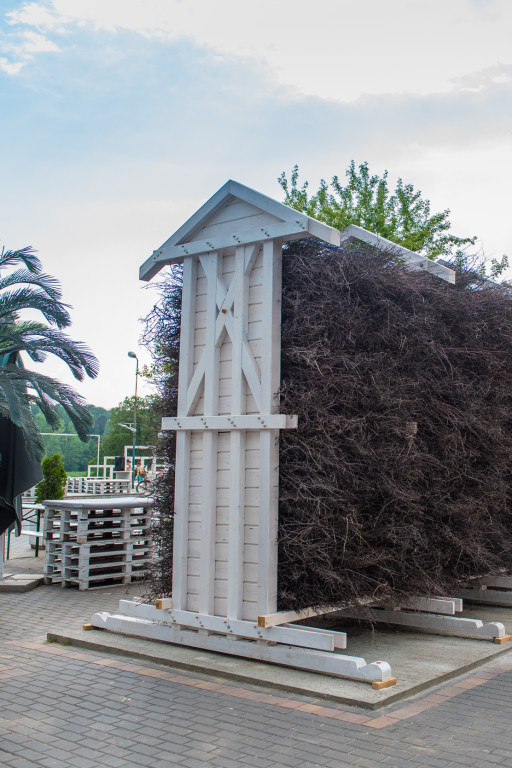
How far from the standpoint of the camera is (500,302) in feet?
25.2

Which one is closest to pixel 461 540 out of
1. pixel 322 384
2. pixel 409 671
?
pixel 409 671

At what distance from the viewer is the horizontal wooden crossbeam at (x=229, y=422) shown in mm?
5316

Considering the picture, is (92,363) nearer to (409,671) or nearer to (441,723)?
(409,671)

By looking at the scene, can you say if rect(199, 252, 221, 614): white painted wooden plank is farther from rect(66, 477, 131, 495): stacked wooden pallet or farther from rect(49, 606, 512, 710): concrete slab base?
rect(66, 477, 131, 495): stacked wooden pallet

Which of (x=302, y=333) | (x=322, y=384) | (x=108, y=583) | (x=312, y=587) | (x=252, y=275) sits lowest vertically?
(x=108, y=583)

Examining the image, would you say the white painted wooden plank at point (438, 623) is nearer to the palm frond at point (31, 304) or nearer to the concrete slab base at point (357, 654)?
the concrete slab base at point (357, 654)

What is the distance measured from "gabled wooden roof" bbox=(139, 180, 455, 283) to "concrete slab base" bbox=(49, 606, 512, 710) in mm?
3145

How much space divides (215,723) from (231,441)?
2.08 m

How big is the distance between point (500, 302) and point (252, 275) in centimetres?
334

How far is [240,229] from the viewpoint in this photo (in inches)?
230

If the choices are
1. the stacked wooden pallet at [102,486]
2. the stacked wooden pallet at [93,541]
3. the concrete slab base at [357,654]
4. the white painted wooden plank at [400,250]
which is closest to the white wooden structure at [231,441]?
the concrete slab base at [357,654]

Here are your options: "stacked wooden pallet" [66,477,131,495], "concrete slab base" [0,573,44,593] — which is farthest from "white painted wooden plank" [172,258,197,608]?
"stacked wooden pallet" [66,477,131,495]

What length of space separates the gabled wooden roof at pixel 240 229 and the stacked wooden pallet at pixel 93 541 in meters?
3.78

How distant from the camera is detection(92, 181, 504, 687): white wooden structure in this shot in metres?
5.27
